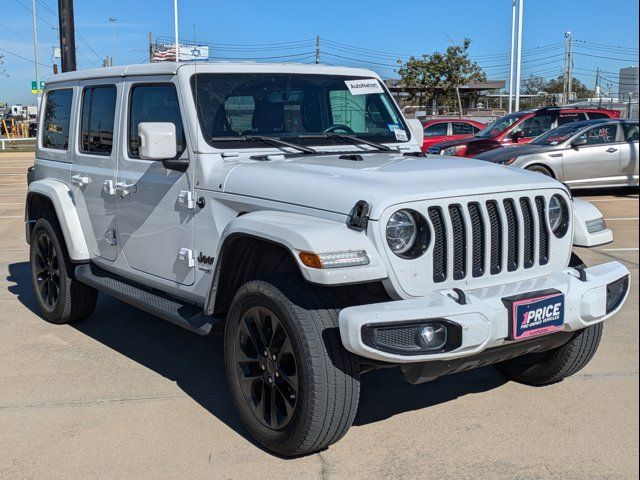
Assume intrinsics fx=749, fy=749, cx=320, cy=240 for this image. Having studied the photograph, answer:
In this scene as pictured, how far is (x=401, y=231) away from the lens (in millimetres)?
3449

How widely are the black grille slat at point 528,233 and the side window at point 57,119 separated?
12.2 feet

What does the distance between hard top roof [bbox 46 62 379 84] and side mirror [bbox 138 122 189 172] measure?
0.54 metres

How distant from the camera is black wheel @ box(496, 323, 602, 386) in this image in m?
4.26

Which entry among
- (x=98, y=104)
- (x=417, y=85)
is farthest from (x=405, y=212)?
(x=417, y=85)

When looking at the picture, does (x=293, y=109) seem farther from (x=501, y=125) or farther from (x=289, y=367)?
(x=501, y=125)

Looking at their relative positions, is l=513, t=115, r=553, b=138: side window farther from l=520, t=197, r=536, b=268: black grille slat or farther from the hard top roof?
l=520, t=197, r=536, b=268: black grille slat

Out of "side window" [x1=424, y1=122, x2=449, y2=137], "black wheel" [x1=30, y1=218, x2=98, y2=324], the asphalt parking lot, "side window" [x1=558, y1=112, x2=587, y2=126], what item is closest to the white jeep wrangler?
the asphalt parking lot

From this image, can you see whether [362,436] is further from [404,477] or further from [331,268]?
[331,268]

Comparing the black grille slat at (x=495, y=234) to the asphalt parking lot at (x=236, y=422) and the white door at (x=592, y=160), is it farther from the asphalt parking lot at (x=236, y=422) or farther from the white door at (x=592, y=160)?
the white door at (x=592, y=160)

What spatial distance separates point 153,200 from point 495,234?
2.18m

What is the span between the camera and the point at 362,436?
393cm

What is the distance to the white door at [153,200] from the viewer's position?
4453 mm

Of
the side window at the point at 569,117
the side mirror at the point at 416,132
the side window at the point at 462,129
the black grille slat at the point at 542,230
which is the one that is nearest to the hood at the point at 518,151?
the side window at the point at 569,117

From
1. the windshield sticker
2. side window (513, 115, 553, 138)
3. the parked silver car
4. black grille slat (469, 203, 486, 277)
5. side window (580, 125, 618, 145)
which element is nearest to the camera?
black grille slat (469, 203, 486, 277)
